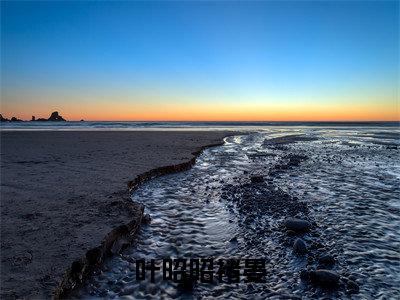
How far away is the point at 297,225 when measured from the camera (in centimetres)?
627

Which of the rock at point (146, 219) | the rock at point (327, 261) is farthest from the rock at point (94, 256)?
the rock at point (327, 261)

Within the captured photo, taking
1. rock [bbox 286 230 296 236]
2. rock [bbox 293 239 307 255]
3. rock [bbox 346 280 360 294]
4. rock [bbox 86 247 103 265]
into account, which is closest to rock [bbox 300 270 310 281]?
rock [bbox 346 280 360 294]

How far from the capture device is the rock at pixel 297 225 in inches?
245

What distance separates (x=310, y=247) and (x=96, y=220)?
4118 millimetres

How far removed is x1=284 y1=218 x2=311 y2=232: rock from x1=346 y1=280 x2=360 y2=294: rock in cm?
190

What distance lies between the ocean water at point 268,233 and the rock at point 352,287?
0.04 metres

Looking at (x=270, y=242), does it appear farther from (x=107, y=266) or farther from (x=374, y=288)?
(x=107, y=266)

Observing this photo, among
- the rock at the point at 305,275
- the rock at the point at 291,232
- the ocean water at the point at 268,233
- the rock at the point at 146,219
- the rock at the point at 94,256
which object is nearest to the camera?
the ocean water at the point at 268,233

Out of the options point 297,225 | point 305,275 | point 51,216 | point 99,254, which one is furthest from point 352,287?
point 51,216

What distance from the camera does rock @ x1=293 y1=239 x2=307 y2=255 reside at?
5316 mm

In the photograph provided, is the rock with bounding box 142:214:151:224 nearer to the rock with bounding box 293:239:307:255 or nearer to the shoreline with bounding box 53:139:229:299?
the shoreline with bounding box 53:139:229:299

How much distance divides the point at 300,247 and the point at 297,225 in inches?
38.4

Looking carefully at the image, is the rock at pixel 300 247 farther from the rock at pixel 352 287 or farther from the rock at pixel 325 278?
the rock at pixel 352 287

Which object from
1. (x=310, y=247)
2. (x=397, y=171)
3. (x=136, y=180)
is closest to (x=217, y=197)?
(x=136, y=180)
